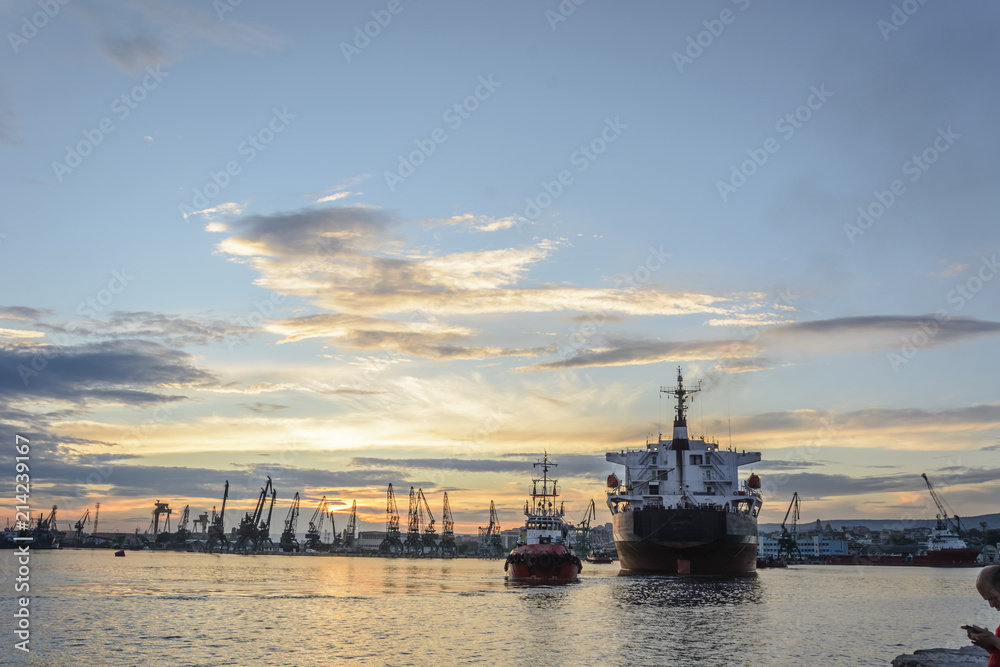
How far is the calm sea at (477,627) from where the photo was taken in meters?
36.3

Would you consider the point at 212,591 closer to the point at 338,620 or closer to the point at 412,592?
the point at 412,592

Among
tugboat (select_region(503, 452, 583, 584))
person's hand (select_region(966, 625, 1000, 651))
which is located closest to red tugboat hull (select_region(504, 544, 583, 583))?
tugboat (select_region(503, 452, 583, 584))

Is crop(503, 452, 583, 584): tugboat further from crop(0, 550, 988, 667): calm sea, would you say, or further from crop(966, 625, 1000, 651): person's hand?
crop(966, 625, 1000, 651): person's hand

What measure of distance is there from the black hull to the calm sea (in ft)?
32.9

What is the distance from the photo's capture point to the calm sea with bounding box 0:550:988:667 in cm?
3634

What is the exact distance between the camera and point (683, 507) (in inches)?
3597

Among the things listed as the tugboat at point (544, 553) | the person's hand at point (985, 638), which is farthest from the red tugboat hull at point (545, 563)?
the person's hand at point (985, 638)

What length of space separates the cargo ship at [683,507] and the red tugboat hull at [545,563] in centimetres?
961

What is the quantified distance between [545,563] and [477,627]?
40982 mm

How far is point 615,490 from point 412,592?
40020mm

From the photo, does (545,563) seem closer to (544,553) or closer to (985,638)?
(544,553)

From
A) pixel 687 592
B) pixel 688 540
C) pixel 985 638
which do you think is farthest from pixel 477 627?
pixel 688 540

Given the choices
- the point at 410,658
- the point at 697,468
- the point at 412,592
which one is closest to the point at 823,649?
the point at 410,658

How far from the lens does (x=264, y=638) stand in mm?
42062
